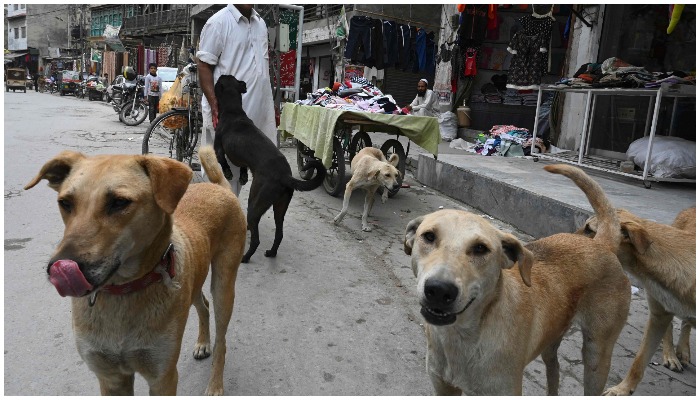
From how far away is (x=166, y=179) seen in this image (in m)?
1.75

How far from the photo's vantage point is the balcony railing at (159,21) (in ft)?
112

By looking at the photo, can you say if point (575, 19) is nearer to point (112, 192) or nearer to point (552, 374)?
point (552, 374)

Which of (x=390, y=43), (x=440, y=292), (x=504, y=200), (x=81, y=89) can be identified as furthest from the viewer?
(x=81, y=89)

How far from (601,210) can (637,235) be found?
216 millimetres

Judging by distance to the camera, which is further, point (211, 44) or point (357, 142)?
point (357, 142)

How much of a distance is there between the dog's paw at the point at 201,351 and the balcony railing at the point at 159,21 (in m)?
33.9

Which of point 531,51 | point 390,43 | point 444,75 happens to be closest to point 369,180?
point 531,51

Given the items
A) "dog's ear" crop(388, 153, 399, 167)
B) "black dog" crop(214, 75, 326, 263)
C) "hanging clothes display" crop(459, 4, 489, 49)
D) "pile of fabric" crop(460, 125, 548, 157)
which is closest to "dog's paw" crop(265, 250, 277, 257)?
"black dog" crop(214, 75, 326, 263)

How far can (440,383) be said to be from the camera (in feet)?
6.61

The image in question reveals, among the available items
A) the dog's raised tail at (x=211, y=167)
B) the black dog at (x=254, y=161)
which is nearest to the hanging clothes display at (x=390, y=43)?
the black dog at (x=254, y=161)

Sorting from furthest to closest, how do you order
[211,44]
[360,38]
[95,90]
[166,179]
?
[95,90]
[360,38]
[211,44]
[166,179]

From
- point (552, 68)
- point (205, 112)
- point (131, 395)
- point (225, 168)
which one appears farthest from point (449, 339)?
point (552, 68)

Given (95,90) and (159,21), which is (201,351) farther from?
(159,21)

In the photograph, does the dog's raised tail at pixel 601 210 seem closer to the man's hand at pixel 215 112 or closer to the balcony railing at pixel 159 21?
the man's hand at pixel 215 112
